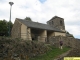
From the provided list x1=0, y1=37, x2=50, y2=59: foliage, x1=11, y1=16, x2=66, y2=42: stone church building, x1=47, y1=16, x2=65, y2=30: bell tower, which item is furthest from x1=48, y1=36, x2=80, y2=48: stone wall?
x1=47, y1=16, x2=65, y2=30: bell tower

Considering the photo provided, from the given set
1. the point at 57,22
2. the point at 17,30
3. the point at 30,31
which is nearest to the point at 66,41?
the point at 30,31

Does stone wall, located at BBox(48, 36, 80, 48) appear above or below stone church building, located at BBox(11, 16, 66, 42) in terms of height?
below

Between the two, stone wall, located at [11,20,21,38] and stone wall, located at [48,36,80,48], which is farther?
stone wall, located at [11,20,21,38]

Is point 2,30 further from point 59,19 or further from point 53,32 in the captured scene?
point 59,19

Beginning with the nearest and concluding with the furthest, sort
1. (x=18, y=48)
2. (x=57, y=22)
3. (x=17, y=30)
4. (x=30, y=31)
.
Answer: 1. (x=18, y=48)
2. (x=30, y=31)
3. (x=17, y=30)
4. (x=57, y=22)

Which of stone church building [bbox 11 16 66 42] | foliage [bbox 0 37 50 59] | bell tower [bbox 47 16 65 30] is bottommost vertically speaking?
foliage [bbox 0 37 50 59]

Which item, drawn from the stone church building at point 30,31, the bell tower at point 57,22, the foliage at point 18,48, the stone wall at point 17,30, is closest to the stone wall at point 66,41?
the stone church building at point 30,31

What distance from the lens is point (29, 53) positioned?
20.7 m

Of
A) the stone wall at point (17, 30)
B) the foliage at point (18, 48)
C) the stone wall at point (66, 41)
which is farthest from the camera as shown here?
the stone wall at point (17, 30)

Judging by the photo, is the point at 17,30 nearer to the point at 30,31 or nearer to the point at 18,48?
the point at 30,31

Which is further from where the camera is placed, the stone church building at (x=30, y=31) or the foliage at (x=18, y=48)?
the stone church building at (x=30, y=31)

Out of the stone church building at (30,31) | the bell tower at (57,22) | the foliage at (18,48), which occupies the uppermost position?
the bell tower at (57,22)

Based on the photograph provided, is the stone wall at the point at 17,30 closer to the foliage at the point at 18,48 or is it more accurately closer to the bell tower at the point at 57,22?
the bell tower at the point at 57,22

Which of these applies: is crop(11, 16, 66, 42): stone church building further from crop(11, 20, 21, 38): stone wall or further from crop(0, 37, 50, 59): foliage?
crop(0, 37, 50, 59): foliage
